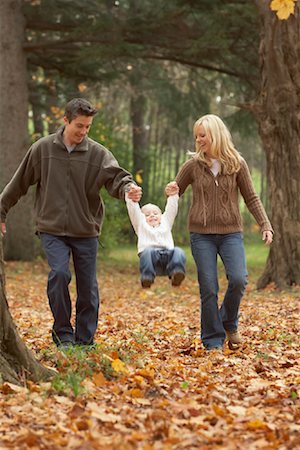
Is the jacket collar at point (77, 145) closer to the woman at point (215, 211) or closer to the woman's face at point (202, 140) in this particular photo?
the woman at point (215, 211)

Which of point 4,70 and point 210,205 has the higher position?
point 4,70

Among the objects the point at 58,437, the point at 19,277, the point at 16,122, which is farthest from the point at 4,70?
the point at 58,437

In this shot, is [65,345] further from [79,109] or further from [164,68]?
[164,68]

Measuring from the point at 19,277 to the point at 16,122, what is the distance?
435 cm

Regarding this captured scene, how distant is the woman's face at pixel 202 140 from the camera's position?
7.39 m

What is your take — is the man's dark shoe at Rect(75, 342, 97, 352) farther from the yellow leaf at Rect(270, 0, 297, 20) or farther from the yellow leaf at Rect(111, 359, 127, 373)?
the yellow leaf at Rect(270, 0, 297, 20)

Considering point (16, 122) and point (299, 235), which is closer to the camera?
point (299, 235)

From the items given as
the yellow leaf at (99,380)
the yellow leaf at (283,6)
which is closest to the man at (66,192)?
the yellow leaf at (99,380)

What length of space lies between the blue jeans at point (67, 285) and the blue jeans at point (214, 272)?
0.93 meters

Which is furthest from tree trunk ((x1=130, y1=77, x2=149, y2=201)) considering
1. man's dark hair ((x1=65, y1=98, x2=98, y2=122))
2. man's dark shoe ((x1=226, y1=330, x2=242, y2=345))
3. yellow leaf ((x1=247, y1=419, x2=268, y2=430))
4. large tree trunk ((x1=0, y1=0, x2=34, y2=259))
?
yellow leaf ((x1=247, y1=419, x2=268, y2=430))

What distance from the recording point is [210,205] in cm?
748

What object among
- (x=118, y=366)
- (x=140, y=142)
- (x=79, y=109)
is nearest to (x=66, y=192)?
(x=79, y=109)

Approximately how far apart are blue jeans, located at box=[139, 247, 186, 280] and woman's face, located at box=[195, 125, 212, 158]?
0.89m

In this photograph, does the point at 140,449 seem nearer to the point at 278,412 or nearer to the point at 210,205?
the point at 278,412
